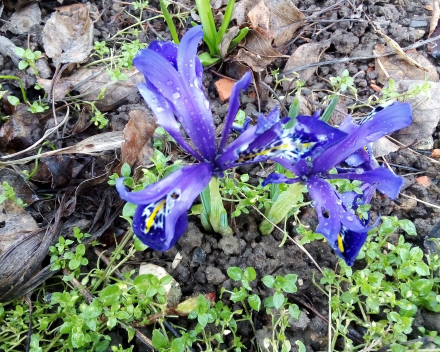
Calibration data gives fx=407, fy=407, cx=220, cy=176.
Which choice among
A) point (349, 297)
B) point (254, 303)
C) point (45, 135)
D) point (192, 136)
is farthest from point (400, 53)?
point (45, 135)

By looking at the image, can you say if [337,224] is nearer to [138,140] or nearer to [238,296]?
[238,296]

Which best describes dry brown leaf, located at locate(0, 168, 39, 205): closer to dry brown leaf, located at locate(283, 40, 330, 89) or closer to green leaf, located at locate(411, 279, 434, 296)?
dry brown leaf, located at locate(283, 40, 330, 89)

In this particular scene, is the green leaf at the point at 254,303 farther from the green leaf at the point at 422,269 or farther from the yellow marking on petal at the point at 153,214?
the green leaf at the point at 422,269

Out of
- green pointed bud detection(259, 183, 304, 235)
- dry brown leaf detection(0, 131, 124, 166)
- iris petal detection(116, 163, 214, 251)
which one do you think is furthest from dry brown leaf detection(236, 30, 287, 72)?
iris petal detection(116, 163, 214, 251)

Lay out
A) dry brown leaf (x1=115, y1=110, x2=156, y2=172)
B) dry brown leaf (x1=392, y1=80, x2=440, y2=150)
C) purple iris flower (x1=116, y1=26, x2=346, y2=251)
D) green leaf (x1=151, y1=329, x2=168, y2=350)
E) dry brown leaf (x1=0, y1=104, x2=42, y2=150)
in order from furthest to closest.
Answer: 1. dry brown leaf (x1=392, y1=80, x2=440, y2=150)
2. dry brown leaf (x1=0, y1=104, x2=42, y2=150)
3. dry brown leaf (x1=115, y1=110, x2=156, y2=172)
4. green leaf (x1=151, y1=329, x2=168, y2=350)
5. purple iris flower (x1=116, y1=26, x2=346, y2=251)

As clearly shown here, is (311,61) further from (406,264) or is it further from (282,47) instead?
(406,264)

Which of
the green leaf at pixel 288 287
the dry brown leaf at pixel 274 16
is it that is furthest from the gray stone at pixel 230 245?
the dry brown leaf at pixel 274 16

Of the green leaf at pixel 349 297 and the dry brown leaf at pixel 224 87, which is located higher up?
the dry brown leaf at pixel 224 87
